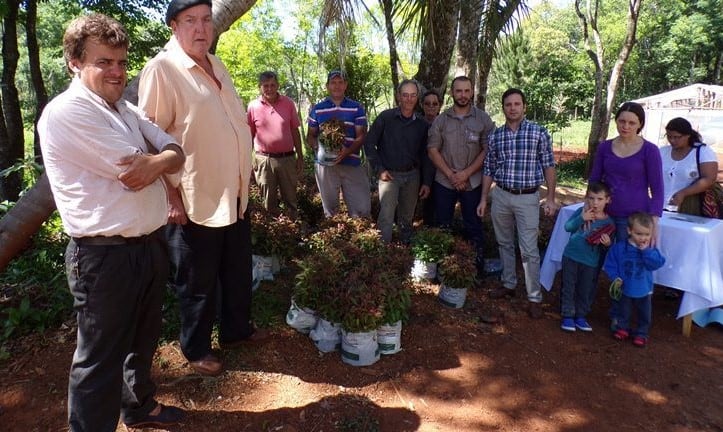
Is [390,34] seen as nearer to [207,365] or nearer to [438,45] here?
[438,45]

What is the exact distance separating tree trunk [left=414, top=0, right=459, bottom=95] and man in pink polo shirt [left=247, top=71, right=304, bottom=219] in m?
1.82

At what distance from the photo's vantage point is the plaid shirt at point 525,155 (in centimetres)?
395

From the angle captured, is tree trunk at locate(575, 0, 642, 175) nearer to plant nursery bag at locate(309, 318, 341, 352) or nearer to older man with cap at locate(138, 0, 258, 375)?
plant nursery bag at locate(309, 318, 341, 352)

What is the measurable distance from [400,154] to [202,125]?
2533 mm

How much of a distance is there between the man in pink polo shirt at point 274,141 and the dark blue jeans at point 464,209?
1684mm

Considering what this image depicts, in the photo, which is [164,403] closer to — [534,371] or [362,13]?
[534,371]

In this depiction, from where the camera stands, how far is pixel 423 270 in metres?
4.54

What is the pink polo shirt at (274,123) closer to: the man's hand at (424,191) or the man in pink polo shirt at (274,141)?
the man in pink polo shirt at (274,141)

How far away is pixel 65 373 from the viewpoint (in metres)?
2.91

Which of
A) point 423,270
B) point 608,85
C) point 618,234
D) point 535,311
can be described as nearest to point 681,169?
point 618,234

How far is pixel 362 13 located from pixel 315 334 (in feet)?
10.4

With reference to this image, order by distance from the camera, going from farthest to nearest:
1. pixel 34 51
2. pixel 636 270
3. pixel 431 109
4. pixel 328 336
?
1. pixel 34 51
2. pixel 431 109
3. pixel 636 270
4. pixel 328 336

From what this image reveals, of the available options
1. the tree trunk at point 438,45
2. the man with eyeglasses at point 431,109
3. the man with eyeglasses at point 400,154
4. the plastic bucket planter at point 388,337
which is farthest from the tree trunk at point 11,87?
the plastic bucket planter at point 388,337

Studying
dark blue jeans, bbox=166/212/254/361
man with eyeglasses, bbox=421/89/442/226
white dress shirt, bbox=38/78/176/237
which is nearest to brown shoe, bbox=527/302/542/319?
man with eyeglasses, bbox=421/89/442/226
